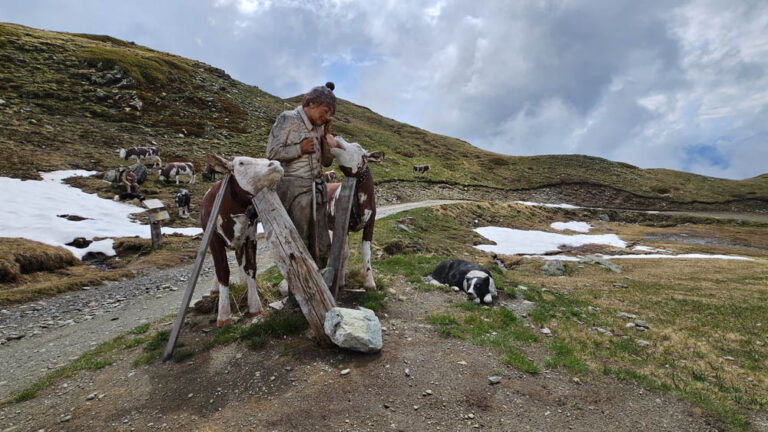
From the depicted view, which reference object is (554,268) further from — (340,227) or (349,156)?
(349,156)

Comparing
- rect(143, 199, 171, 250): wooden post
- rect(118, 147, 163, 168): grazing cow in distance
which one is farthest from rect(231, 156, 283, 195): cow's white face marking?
rect(118, 147, 163, 168): grazing cow in distance

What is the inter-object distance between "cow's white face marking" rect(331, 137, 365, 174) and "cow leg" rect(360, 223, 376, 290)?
4.74ft

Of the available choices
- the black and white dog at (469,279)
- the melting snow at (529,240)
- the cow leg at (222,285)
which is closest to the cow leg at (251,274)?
the cow leg at (222,285)

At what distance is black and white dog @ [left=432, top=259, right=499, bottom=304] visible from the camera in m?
8.65

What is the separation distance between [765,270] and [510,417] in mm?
20067

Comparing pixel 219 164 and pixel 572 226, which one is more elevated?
pixel 572 226

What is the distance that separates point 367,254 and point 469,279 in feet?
9.97

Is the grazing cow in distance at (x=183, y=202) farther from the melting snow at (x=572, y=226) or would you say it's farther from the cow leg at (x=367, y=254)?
the melting snow at (x=572, y=226)

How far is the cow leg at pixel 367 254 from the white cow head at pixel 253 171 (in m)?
2.47

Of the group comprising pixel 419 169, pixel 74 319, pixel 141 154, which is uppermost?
pixel 419 169

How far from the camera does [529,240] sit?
2469 centimetres

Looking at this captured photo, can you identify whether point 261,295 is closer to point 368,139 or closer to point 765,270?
point 765,270

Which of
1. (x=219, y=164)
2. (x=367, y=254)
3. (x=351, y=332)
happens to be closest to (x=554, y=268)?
(x=367, y=254)

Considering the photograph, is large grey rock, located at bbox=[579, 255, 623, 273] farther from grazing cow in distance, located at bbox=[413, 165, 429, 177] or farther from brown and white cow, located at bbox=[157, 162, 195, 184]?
grazing cow in distance, located at bbox=[413, 165, 429, 177]
